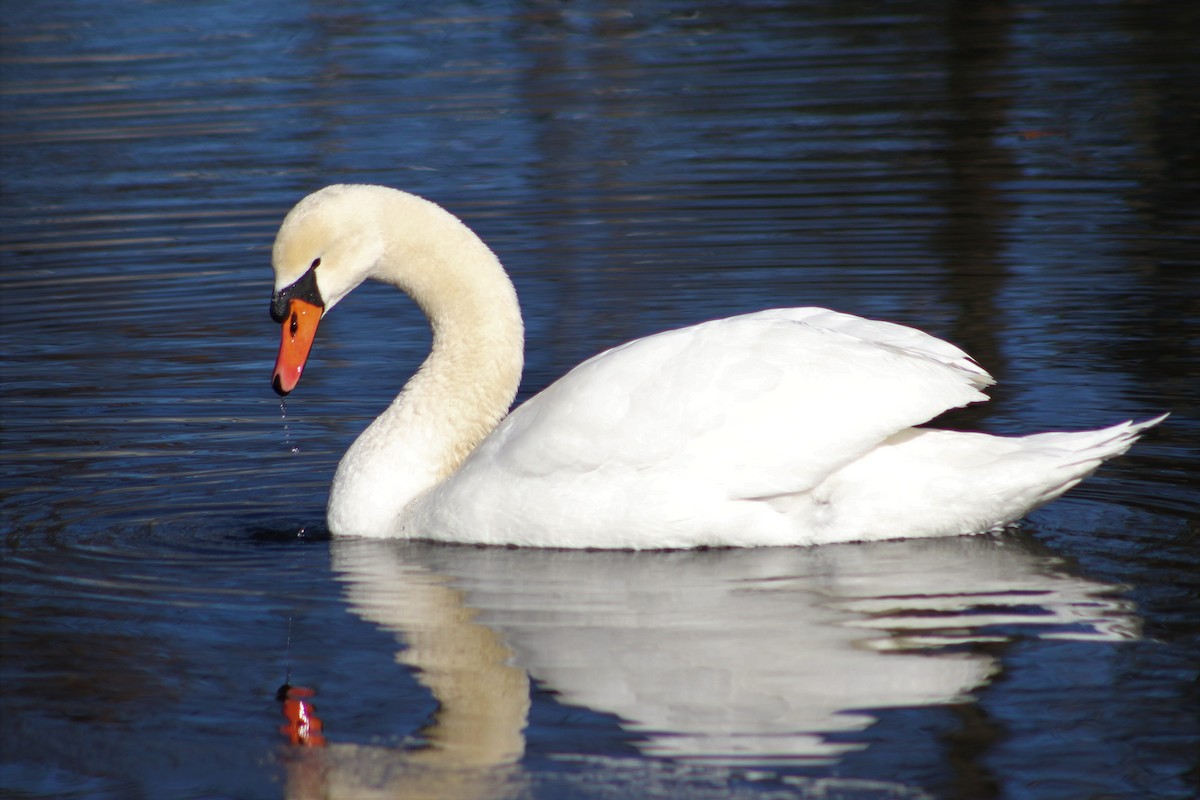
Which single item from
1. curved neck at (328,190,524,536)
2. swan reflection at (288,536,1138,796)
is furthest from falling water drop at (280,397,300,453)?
swan reflection at (288,536,1138,796)

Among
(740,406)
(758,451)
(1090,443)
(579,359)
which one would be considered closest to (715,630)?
(758,451)

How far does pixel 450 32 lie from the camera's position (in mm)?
19391

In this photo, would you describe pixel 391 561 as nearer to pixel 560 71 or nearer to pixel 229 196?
pixel 229 196

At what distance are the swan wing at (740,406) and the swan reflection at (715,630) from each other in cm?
30

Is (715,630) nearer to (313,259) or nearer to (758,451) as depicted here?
(758,451)

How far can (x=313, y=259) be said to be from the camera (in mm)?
6848

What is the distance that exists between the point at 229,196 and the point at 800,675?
9151mm

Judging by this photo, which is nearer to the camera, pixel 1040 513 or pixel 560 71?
pixel 1040 513

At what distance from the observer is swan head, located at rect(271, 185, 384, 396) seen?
6.77 m

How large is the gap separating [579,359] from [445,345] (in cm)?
200

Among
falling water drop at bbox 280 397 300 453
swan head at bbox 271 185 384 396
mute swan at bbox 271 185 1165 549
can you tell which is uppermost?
swan head at bbox 271 185 384 396

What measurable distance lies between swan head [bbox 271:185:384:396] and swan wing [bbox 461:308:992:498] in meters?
1.02

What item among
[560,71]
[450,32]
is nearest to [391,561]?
[560,71]

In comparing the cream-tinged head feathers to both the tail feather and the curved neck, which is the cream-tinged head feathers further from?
the tail feather
